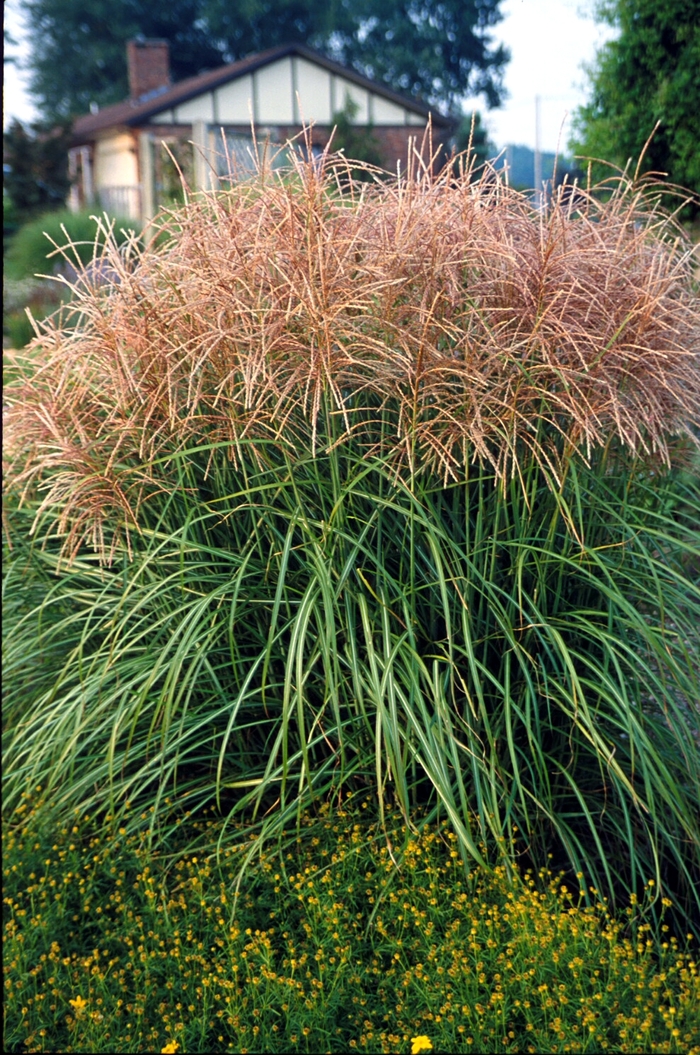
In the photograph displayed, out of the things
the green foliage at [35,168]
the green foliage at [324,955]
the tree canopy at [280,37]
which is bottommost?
the green foliage at [324,955]

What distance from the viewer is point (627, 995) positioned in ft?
7.23

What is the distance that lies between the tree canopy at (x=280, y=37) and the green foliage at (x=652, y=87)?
34.8 m

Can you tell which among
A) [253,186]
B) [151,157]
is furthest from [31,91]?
[253,186]

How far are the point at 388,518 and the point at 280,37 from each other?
1623 inches

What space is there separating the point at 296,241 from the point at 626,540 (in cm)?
124

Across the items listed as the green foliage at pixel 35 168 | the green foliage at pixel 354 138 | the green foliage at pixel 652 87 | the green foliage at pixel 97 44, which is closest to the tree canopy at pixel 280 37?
the green foliage at pixel 97 44

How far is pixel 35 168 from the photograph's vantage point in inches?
1019

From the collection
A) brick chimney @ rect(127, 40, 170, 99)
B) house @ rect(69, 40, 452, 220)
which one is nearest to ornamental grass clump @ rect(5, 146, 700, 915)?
house @ rect(69, 40, 452, 220)

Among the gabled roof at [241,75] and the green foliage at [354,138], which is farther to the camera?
the gabled roof at [241,75]

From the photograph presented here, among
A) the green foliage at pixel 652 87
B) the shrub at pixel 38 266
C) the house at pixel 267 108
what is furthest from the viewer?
the house at pixel 267 108

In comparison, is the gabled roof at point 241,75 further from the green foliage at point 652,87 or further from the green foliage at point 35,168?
the green foliage at point 652,87

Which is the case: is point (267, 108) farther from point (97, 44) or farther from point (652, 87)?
point (652, 87)

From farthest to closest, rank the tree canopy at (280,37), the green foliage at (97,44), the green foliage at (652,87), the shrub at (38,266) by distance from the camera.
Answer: the green foliage at (97,44) < the tree canopy at (280,37) < the shrub at (38,266) < the green foliage at (652,87)

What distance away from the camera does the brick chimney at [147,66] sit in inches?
1222
